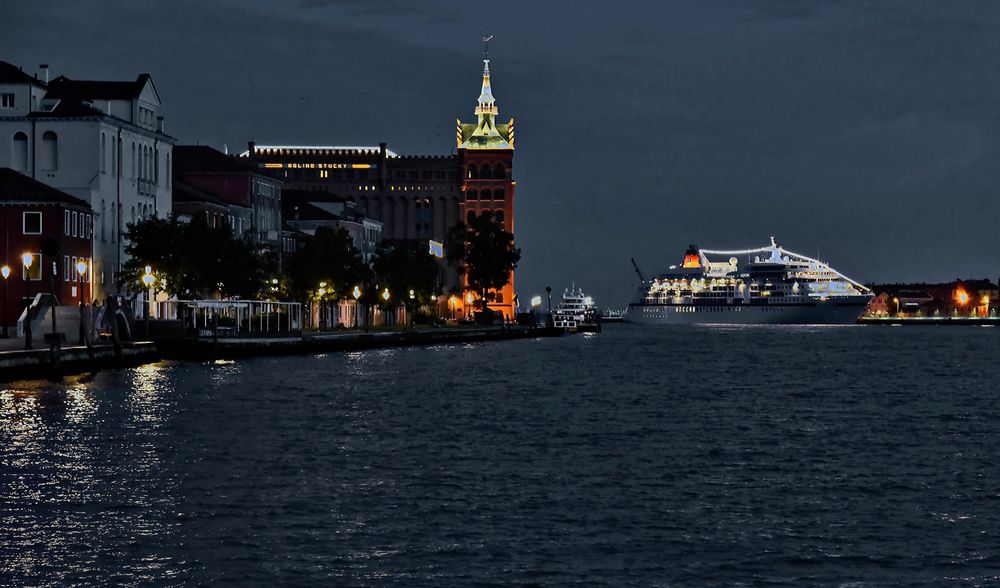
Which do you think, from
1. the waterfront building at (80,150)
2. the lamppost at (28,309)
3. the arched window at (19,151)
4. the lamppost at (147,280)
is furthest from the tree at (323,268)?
the lamppost at (28,309)

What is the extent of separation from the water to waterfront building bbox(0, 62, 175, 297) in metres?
38.0

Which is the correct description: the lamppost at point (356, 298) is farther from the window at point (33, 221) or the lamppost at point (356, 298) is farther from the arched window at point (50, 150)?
the window at point (33, 221)

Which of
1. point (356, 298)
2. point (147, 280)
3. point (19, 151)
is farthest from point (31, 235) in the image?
point (356, 298)

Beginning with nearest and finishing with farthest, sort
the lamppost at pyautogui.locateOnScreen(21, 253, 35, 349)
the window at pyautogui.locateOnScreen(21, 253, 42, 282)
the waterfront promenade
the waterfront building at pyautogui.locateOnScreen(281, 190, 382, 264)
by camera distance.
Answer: the waterfront promenade, the lamppost at pyautogui.locateOnScreen(21, 253, 35, 349), the window at pyautogui.locateOnScreen(21, 253, 42, 282), the waterfront building at pyautogui.locateOnScreen(281, 190, 382, 264)

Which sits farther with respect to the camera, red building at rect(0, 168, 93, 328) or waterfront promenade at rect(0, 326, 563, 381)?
red building at rect(0, 168, 93, 328)

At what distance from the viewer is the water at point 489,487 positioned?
83.3ft

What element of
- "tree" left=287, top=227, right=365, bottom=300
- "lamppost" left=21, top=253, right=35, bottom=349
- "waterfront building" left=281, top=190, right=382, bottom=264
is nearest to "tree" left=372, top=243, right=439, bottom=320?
"waterfront building" left=281, top=190, right=382, bottom=264

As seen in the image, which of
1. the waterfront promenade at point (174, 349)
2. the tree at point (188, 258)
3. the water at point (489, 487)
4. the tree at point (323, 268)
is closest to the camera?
the water at point (489, 487)

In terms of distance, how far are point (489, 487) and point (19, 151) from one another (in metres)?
76.3

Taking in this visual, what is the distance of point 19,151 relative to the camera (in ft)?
339

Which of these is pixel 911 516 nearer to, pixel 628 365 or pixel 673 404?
pixel 673 404

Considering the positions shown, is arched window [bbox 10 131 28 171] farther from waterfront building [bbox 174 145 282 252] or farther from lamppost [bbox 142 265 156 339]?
waterfront building [bbox 174 145 282 252]

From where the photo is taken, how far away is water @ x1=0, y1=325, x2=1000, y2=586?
25.4 m

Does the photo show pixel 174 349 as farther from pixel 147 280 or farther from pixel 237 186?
pixel 237 186
